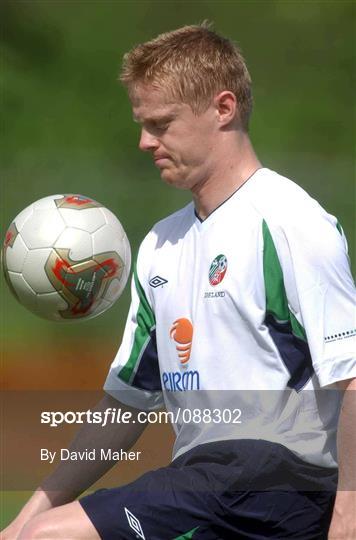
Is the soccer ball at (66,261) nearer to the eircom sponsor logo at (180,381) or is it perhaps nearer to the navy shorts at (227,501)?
the eircom sponsor logo at (180,381)

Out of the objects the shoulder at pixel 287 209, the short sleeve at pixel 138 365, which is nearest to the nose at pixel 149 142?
the shoulder at pixel 287 209

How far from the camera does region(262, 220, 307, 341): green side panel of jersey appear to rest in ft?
9.39

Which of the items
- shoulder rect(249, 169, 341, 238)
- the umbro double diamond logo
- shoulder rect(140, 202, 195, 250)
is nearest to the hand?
the umbro double diamond logo

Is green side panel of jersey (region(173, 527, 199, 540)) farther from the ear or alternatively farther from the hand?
the ear

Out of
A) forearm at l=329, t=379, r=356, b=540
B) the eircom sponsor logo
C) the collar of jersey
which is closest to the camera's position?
forearm at l=329, t=379, r=356, b=540

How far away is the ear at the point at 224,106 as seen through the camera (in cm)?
313

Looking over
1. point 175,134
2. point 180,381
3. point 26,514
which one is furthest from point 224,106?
→ point 26,514

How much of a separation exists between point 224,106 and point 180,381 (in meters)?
0.82

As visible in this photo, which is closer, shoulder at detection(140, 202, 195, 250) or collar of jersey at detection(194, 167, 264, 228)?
collar of jersey at detection(194, 167, 264, 228)

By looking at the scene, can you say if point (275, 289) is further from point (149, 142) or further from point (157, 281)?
point (149, 142)

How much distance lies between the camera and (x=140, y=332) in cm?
327

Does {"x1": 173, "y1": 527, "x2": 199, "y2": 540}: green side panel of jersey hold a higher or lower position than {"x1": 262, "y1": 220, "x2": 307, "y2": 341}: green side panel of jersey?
lower

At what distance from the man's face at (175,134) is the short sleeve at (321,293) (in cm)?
40

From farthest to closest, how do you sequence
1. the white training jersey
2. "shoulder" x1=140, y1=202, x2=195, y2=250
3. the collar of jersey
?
"shoulder" x1=140, y1=202, x2=195, y2=250
the collar of jersey
the white training jersey
